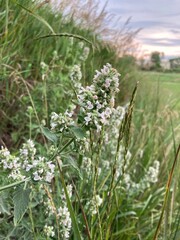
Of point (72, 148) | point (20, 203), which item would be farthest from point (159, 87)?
point (20, 203)

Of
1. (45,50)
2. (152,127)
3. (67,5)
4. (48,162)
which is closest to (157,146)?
(152,127)

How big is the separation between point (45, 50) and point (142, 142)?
107cm

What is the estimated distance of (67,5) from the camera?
4816 mm

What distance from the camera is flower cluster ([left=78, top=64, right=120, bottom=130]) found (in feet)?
3.77

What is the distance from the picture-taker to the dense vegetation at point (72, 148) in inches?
47.6

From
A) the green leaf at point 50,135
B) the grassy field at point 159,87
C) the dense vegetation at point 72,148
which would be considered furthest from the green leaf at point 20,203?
the grassy field at point 159,87

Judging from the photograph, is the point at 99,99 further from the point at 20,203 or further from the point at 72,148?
the point at 20,203

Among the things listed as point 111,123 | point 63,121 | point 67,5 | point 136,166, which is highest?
point 67,5

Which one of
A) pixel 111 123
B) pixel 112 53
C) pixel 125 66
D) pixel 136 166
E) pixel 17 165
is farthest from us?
pixel 125 66

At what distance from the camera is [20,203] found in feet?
3.88

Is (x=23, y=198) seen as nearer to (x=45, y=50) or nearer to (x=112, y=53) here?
(x=45, y=50)

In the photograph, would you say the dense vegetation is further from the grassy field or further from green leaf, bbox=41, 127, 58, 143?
the grassy field

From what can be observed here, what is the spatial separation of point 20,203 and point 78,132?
0.23 metres

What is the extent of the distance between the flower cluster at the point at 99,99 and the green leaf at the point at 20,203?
241mm
